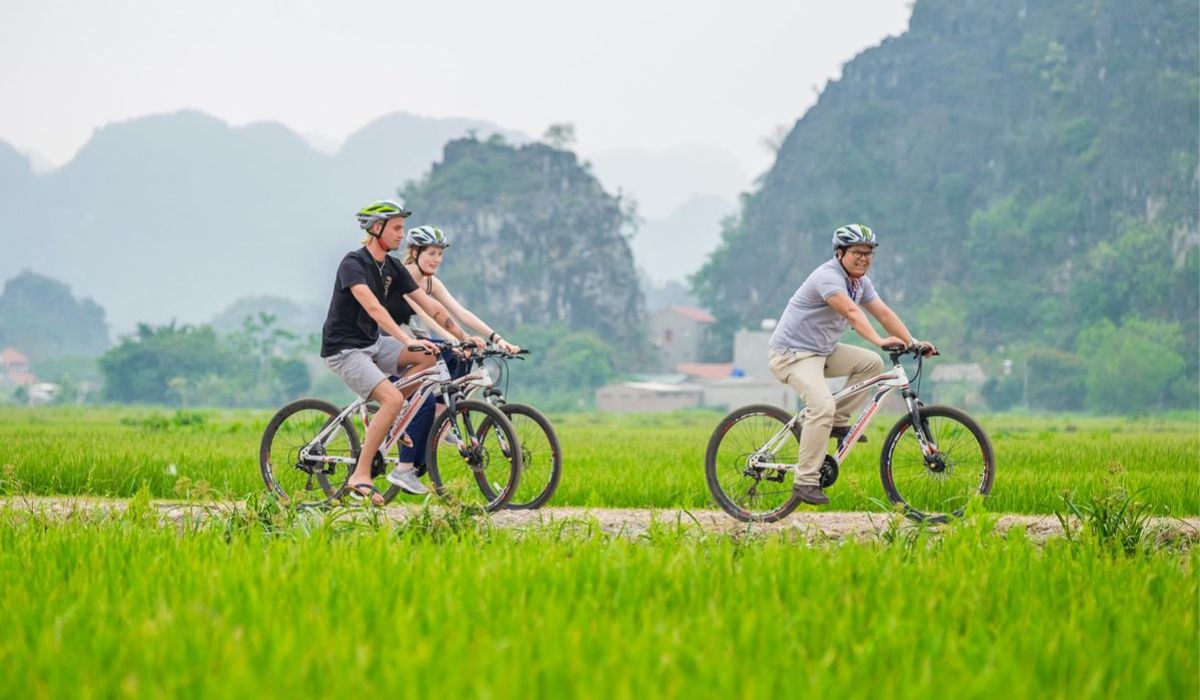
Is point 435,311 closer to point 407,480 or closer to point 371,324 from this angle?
point 371,324

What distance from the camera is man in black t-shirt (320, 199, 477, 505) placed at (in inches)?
277

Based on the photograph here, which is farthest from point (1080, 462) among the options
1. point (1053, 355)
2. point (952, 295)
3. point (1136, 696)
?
point (952, 295)

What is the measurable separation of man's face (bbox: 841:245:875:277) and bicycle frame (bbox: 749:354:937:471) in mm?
567

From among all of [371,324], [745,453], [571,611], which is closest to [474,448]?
[371,324]

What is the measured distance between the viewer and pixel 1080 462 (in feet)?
36.8

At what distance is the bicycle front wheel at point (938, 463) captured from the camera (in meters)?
7.19

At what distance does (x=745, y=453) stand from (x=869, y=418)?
2.57ft

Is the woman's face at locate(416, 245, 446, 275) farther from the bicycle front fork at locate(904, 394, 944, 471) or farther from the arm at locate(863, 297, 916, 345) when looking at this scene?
the bicycle front fork at locate(904, 394, 944, 471)

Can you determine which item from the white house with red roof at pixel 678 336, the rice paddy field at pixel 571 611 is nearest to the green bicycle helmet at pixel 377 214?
the rice paddy field at pixel 571 611

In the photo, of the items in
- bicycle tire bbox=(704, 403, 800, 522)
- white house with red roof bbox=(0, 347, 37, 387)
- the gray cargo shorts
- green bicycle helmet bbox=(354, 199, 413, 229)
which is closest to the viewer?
green bicycle helmet bbox=(354, 199, 413, 229)

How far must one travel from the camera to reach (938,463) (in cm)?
725

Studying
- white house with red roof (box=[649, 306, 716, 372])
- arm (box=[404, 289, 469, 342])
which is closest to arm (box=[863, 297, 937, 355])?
arm (box=[404, 289, 469, 342])

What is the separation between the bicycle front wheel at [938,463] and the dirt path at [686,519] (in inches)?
11.1

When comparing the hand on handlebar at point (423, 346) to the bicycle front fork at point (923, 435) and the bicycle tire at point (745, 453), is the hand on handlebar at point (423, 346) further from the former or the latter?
the bicycle front fork at point (923, 435)
